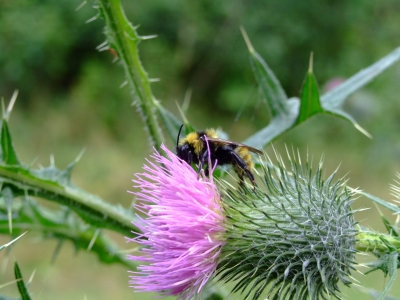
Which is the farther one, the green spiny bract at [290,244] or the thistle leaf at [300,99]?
the thistle leaf at [300,99]

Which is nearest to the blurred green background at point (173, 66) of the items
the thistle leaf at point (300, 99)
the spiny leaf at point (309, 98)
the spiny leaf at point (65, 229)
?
the spiny leaf at point (65, 229)

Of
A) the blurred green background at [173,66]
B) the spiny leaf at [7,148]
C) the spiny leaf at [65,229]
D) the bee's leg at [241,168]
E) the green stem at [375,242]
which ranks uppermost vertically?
the blurred green background at [173,66]

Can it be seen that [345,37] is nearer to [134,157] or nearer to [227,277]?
[134,157]

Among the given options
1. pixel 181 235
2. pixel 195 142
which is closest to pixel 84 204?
pixel 195 142

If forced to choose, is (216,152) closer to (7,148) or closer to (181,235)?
(181,235)

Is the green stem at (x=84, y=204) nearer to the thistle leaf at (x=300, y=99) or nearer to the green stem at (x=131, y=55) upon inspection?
the green stem at (x=131, y=55)

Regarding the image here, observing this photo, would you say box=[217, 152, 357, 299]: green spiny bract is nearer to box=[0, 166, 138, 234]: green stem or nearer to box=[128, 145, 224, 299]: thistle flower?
box=[128, 145, 224, 299]: thistle flower
